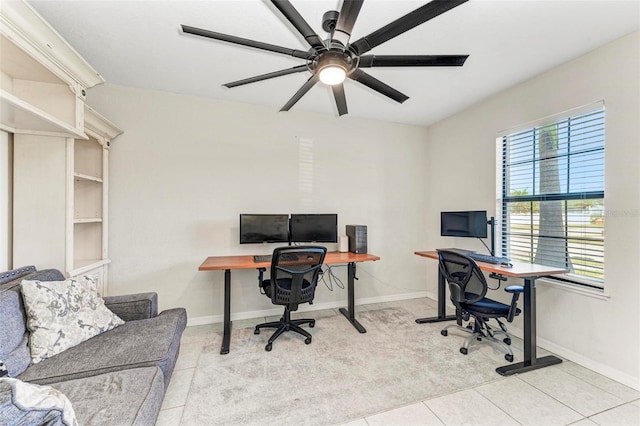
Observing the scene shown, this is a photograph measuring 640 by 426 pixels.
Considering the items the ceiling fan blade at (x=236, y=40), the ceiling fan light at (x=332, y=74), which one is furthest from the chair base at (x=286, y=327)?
the ceiling fan blade at (x=236, y=40)

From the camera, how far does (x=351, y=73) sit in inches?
67.4

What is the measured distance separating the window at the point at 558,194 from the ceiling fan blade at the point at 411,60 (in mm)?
1598

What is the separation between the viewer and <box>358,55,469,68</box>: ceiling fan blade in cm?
Answer: 155

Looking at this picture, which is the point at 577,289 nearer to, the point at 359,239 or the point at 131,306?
the point at 359,239

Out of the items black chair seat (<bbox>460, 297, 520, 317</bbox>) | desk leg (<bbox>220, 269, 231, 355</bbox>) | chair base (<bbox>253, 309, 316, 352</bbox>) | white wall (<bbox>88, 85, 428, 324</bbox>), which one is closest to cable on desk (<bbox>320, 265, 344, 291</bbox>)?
white wall (<bbox>88, 85, 428, 324</bbox>)

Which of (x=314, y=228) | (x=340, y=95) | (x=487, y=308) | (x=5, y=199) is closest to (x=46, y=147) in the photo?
(x=5, y=199)

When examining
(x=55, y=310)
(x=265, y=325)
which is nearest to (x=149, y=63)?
(x=55, y=310)

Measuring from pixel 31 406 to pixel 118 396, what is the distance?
52 cm

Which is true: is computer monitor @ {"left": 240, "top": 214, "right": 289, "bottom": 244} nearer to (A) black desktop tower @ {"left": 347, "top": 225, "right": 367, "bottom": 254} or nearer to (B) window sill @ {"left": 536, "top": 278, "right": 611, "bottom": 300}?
(A) black desktop tower @ {"left": 347, "top": 225, "right": 367, "bottom": 254}

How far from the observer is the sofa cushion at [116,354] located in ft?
4.53

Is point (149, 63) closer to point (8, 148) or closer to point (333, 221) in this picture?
point (8, 148)

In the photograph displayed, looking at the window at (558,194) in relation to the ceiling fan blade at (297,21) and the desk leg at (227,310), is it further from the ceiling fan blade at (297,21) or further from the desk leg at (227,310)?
the desk leg at (227,310)

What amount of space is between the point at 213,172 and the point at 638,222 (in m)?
3.87

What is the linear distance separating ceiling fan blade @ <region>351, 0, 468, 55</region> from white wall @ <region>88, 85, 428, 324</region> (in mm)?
2025
